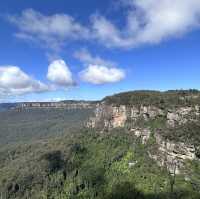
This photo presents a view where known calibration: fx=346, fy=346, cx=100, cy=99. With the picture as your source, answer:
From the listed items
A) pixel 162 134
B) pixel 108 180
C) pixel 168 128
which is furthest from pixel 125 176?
pixel 168 128

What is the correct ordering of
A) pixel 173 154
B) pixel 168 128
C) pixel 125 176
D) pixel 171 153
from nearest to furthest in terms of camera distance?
pixel 173 154
pixel 171 153
pixel 125 176
pixel 168 128

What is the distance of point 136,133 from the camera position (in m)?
189

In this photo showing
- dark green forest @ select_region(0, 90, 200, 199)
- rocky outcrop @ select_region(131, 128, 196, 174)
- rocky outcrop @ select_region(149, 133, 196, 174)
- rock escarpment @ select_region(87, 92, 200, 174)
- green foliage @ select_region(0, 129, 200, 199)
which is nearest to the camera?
dark green forest @ select_region(0, 90, 200, 199)

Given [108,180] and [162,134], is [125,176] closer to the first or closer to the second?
[108,180]

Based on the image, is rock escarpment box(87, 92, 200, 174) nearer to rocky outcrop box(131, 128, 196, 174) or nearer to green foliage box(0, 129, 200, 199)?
rocky outcrop box(131, 128, 196, 174)

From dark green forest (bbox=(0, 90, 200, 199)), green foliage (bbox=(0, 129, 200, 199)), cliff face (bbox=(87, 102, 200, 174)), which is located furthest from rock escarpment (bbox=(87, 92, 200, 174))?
green foliage (bbox=(0, 129, 200, 199))

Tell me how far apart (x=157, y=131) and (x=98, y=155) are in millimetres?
44997

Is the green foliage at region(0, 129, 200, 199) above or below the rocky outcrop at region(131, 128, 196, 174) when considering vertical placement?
below

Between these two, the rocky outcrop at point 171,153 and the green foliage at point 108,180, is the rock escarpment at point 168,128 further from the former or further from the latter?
the green foliage at point 108,180

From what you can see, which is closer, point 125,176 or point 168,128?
point 125,176

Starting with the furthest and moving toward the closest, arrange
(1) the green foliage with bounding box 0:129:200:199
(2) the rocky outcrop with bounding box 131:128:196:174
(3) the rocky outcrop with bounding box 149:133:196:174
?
(2) the rocky outcrop with bounding box 131:128:196:174
(3) the rocky outcrop with bounding box 149:133:196:174
(1) the green foliage with bounding box 0:129:200:199

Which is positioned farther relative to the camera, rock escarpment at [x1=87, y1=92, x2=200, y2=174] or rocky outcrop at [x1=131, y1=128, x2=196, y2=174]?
rock escarpment at [x1=87, y1=92, x2=200, y2=174]

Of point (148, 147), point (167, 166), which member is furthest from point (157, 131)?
point (167, 166)

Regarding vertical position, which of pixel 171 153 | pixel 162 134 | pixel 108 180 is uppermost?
pixel 162 134
